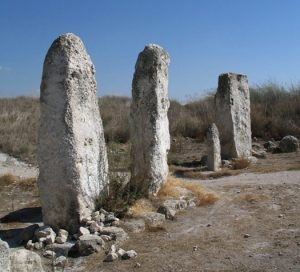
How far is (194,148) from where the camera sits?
1720 centimetres

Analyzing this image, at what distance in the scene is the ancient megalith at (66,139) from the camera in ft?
23.1

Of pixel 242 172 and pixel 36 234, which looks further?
pixel 242 172

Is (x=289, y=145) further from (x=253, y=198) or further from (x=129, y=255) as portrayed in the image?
(x=129, y=255)

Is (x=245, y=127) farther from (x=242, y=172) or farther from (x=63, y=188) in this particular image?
(x=63, y=188)

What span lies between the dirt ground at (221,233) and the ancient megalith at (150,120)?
0.95 meters

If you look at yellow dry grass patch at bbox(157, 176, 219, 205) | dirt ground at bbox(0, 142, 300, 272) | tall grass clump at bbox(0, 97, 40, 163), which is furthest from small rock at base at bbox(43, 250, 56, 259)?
tall grass clump at bbox(0, 97, 40, 163)

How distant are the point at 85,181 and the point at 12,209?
2352mm

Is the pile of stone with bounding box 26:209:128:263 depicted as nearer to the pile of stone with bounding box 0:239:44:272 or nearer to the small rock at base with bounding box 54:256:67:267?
the small rock at base with bounding box 54:256:67:267

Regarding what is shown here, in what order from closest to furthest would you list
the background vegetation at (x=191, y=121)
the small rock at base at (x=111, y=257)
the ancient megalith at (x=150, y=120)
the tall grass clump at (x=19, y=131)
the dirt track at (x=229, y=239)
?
the dirt track at (x=229, y=239) < the small rock at base at (x=111, y=257) < the ancient megalith at (x=150, y=120) < the tall grass clump at (x=19, y=131) < the background vegetation at (x=191, y=121)

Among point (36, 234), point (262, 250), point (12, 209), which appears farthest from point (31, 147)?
point (262, 250)

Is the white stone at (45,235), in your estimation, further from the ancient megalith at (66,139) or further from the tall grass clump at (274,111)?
the tall grass clump at (274,111)

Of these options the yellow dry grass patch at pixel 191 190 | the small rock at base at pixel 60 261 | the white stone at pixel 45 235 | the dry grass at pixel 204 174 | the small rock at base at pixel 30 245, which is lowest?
the small rock at base at pixel 60 261

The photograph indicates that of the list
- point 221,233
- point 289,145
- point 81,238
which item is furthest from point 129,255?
point 289,145

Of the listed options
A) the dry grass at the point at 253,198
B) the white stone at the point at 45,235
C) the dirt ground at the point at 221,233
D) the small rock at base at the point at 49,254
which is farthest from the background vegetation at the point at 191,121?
the small rock at base at the point at 49,254
